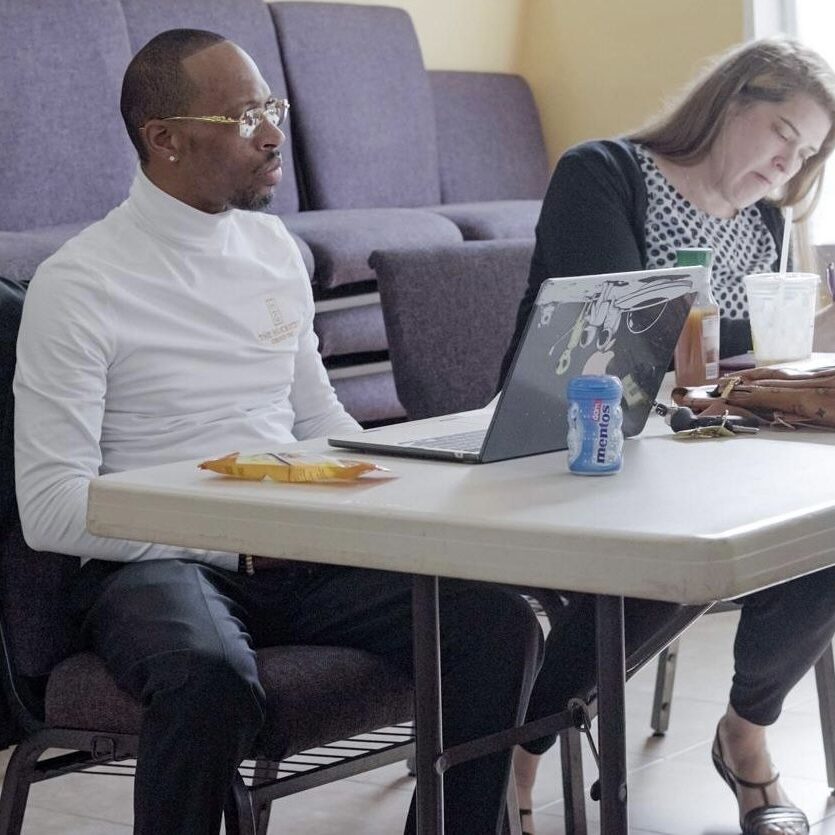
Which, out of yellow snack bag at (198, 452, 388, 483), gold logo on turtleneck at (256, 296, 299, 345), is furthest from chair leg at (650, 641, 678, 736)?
yellow snack bag at (198, 452, 388, 483)

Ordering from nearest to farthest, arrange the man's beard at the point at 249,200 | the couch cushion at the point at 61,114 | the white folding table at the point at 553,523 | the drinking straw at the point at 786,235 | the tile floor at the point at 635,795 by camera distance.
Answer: the white folding table at the point at 553,523 → the man's beard at the point at 249,200 → the tile floor at the point at 635,795 → the drinking straw at the point at 786,235 → the couch cushion at the point at 61,114

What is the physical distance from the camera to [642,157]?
2258mm

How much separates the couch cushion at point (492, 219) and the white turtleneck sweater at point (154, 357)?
189 cm

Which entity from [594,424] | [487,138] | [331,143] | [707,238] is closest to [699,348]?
[594,424]

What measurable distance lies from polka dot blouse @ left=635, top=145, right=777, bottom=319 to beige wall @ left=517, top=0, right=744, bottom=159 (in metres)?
2.09

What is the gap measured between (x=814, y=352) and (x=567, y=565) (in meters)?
1.12

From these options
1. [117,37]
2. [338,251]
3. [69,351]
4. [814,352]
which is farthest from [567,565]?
[117,37]

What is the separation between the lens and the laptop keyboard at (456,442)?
134 centimetres

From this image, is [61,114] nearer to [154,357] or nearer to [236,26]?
[236,26]

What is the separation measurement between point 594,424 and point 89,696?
22.2 inches

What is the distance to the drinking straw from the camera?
85.9 inches

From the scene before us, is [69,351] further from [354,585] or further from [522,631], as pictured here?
[522,631]

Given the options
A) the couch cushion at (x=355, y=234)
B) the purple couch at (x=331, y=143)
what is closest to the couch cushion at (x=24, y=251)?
the purple couch at (x=331, y=143)

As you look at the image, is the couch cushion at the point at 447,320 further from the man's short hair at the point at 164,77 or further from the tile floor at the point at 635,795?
the tile floor at the point at 635,795
